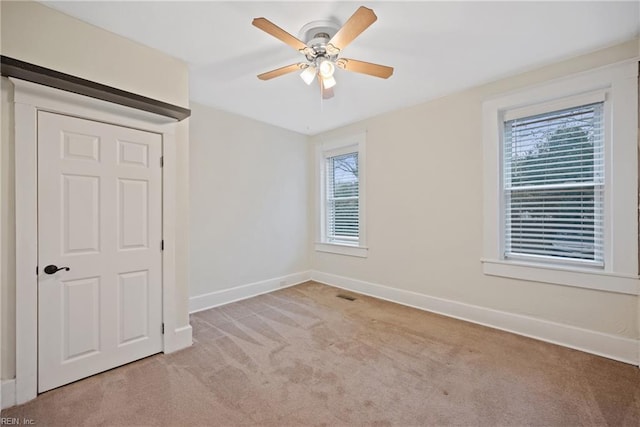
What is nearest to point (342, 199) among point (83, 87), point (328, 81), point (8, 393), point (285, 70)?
point (328, 81)

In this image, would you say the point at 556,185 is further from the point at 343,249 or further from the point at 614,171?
the point at 343,249

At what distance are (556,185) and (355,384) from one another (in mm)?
2654

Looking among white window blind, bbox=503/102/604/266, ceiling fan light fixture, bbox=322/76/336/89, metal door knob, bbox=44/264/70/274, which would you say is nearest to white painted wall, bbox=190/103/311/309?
metal door knob, bbox=44/264/70/274

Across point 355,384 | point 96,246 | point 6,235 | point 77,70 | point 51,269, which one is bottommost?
point 355,384

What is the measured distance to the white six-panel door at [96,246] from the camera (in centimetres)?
196

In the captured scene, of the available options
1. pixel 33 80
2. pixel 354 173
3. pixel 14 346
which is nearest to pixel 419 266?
pixel 354 173

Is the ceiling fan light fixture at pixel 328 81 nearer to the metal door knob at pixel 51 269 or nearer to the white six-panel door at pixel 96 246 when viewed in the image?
the white six-panel door at pixel 96 246

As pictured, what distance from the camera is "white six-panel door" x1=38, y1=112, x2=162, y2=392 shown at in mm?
1962

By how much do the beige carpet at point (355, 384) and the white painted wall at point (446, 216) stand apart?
15.7 inches

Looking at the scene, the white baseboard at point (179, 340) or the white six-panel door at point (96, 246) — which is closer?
the white six-panel door at point (96, 246)

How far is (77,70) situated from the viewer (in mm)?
2053

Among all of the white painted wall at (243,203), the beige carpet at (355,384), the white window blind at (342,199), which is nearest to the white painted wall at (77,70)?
the beige carpet at (355,384)

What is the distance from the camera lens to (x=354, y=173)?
450 cm

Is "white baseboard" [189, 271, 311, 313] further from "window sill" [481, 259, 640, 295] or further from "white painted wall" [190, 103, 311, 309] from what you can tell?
"window sill" [481, 259, 640, 295]
